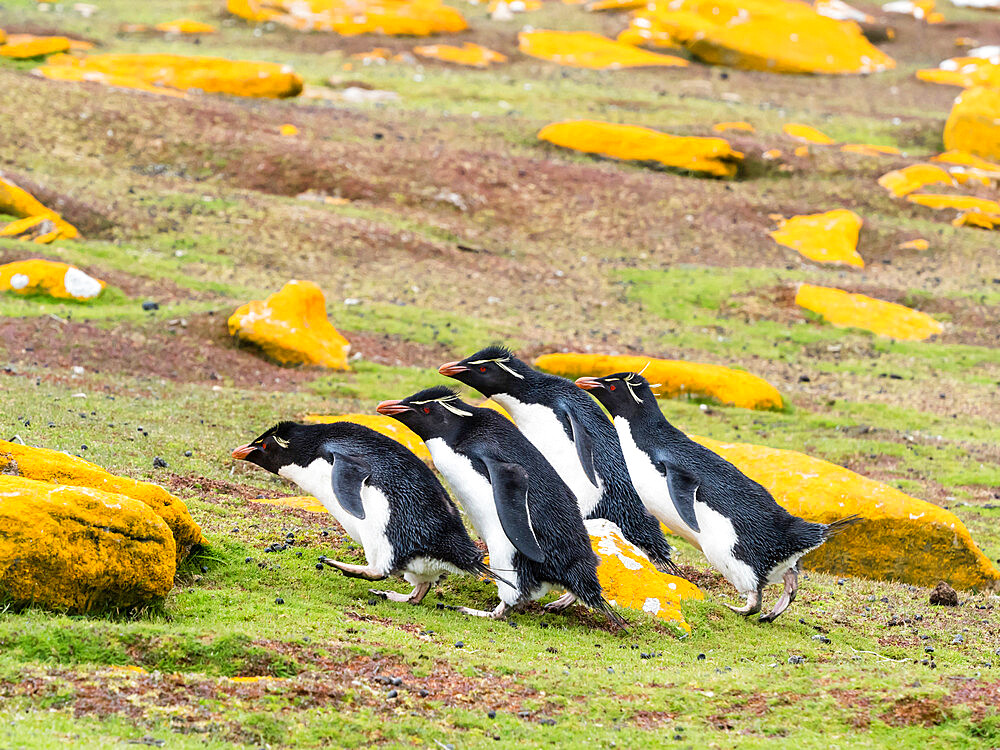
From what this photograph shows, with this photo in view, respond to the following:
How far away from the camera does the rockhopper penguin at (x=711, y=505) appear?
9406 millimetres

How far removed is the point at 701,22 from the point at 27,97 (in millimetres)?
35092

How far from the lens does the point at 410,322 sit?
23109 millimetres

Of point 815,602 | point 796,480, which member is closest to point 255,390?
point 796,480

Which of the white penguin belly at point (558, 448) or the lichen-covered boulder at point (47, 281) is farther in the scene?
the lichen-covered boulder at point (47, 281)

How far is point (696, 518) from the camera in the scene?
9.72 m

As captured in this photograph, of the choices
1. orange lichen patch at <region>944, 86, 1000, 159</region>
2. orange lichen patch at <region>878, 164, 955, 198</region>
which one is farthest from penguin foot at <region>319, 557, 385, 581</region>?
orange lichen patch at <region>944, 86, 1000, 159</region>

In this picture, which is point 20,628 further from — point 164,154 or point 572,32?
point 572,32

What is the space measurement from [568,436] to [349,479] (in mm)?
2542

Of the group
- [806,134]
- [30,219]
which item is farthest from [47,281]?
[806,134]

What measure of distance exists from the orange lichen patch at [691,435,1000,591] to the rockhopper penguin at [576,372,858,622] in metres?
2.48

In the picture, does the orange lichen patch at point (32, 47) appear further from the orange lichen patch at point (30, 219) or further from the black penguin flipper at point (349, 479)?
the black penguin flipper at point (349, 479)

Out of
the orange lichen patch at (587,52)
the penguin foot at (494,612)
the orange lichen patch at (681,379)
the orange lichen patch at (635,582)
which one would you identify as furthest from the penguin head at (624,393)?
the orange lichen patch at (587,52)

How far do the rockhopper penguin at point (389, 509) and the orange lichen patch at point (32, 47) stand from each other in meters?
37.5

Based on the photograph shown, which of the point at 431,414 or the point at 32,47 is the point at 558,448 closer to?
the point at 431,414
